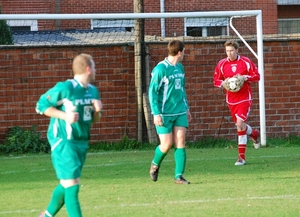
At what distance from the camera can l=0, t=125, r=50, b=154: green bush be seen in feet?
47.4

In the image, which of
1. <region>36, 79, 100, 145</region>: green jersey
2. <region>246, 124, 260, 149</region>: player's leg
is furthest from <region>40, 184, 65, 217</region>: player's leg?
<region>246, 124, 260, 149</region>: player's leg

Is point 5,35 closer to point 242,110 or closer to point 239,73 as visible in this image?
point 239,73

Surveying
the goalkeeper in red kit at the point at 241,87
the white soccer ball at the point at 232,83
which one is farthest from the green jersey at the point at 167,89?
the goalkeeper in red kit at the point at 241,87

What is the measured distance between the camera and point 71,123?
267 inches

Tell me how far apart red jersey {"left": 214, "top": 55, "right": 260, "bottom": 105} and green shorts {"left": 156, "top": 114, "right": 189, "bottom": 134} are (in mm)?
2142

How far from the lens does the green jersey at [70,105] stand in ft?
22.2

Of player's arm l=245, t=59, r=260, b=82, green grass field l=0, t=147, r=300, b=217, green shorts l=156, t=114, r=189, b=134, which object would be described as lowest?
green grass field l=0, t=147, r=300, b=217

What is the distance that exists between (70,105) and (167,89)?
3.23m

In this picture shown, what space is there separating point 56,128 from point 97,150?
7936 millimetres

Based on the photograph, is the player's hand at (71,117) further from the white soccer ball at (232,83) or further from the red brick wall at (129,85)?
the red brick wall at (129,85)

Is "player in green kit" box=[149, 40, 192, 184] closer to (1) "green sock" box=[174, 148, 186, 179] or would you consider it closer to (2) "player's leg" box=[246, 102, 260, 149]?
(1) "green sock" box=[174, 148, 186, 179]

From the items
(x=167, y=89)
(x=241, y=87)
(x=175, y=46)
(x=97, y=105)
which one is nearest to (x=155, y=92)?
(x=167, y=89)

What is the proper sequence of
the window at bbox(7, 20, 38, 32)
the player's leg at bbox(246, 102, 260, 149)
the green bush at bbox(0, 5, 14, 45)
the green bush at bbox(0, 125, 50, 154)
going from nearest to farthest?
the player's leg at bbox(246, 102, 260, 149), the green bush at bbox(0, 125, 50, 154), the green bush at bbox(0, 5, 14, 45), the window at bbox(7, 20, 38, 32)

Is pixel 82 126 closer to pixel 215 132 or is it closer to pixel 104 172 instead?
pixel 104 172
